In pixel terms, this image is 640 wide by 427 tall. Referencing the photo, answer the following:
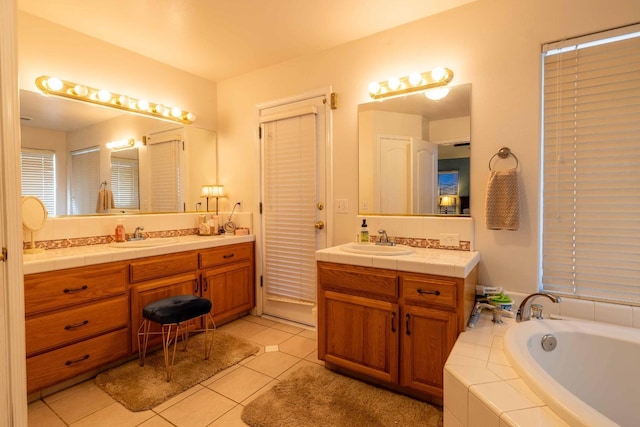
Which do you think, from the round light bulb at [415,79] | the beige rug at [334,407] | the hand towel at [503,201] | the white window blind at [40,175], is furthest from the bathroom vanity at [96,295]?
the hand towel at [503,201]

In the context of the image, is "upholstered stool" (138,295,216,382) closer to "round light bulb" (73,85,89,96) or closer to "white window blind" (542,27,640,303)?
"round light bulb" (73,85,89,96)

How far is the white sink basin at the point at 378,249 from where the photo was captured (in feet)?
6.73

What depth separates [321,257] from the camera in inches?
82.2

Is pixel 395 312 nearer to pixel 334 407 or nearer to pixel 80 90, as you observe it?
pixel 334 407

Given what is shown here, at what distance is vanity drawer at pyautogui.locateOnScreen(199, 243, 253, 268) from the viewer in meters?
2.68

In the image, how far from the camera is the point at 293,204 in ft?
9.64

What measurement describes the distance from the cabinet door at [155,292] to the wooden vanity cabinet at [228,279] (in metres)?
0.11

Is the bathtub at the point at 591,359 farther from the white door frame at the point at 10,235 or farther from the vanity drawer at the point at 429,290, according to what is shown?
the white door frame at the point at 10,235

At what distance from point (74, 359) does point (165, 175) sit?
5.42 ft

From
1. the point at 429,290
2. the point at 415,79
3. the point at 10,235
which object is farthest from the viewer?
the point at 415,79

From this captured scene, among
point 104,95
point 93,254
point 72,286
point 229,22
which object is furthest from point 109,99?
point 72,286

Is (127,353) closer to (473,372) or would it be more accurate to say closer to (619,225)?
(473,372)

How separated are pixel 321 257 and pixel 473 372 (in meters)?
1.08

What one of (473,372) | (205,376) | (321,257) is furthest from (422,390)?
(205,376)
